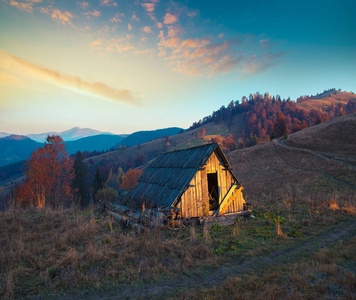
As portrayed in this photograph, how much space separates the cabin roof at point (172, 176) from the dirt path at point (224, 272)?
557 centimetres

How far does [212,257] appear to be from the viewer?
7.46 meters

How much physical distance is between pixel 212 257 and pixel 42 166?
29.9 metres

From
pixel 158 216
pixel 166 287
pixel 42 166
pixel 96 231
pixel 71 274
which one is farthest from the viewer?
pixel 42 166

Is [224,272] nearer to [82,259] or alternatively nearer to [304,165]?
[82,259]

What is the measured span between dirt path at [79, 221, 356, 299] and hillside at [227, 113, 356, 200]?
15.9 meters

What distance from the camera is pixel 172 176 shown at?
46.8 ft

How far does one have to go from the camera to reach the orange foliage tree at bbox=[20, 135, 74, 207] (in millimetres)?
28281

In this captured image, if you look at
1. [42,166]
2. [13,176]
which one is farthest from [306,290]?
[13,176]

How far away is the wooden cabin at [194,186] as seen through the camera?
1238 cm

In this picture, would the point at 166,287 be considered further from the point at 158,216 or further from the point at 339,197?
the point at 339,197

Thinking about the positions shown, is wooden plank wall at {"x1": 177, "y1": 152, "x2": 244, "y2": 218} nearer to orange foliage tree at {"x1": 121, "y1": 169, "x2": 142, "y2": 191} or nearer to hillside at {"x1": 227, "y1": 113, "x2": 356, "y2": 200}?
hillside at {"x1": 227, "y1": 113, "x2": 356, "y2": 200}

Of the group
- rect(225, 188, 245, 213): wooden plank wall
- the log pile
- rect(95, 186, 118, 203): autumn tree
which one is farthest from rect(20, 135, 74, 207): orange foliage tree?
rect(225, 188, 245, 213): wooden plank wall

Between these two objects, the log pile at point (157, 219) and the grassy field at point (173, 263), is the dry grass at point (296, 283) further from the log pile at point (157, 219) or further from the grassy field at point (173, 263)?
the log pile at point (157, 219)

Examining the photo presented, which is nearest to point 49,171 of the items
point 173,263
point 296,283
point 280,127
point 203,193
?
point 203,193
